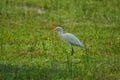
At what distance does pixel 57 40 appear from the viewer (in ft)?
74.8

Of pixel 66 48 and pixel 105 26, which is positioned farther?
pixel 105 26

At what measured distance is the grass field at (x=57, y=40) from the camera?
16.7 metres

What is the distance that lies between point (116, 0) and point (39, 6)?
5.61m

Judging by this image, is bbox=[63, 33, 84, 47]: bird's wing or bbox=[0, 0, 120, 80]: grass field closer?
bbox=[0, 0, 120, 80]: grass field

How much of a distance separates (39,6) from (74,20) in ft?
13.3

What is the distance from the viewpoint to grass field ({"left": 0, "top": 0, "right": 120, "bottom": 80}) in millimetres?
16734

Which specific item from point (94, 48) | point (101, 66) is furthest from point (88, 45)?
point (101, 66)

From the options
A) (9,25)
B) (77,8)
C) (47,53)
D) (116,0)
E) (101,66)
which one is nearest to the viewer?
(101,66)

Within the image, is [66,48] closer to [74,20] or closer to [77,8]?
[74,20]

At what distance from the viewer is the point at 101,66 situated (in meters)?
17.5

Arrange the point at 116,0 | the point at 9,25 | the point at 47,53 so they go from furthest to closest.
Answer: the point at 116,0
the point at 9,25
the point at 47,53

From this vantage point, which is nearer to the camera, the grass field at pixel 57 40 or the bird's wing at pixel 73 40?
the grass field at pixel 57 40

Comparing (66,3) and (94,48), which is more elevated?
(66,3)

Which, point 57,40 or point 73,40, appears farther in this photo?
point 57,40
